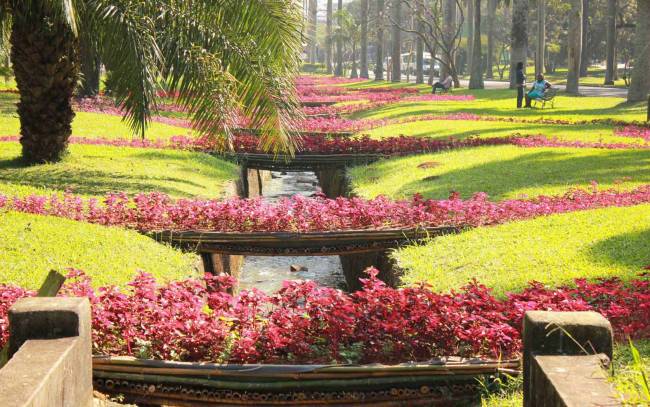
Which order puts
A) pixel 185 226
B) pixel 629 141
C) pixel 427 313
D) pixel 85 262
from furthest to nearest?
pixel 629 141, pixel 185 226, pixel 85 262, pixel 427 313

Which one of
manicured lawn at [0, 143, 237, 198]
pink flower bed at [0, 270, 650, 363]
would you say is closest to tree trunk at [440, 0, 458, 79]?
manicured lawn at [0, 143, 237, 198]

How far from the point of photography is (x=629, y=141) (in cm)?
2002

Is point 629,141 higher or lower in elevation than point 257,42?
lower

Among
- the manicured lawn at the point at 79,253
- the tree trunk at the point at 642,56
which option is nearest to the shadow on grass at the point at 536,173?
the manicured lawn at the point at 79,253

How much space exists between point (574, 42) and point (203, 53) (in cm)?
2800

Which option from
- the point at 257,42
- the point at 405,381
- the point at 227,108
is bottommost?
the point at 405,381

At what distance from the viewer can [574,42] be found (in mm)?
37344

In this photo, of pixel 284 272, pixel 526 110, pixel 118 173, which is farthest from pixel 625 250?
pixel 526 110

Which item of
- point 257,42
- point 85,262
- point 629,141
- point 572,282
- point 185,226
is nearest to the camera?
point 572,282

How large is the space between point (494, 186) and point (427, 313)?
8.33 m

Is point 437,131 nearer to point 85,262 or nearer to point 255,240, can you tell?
point 255,240

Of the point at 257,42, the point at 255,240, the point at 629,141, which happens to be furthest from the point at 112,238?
the point at 629,141

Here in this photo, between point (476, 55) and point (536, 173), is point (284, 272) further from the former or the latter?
point (476, 55)

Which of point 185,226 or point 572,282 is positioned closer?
point 572,282
